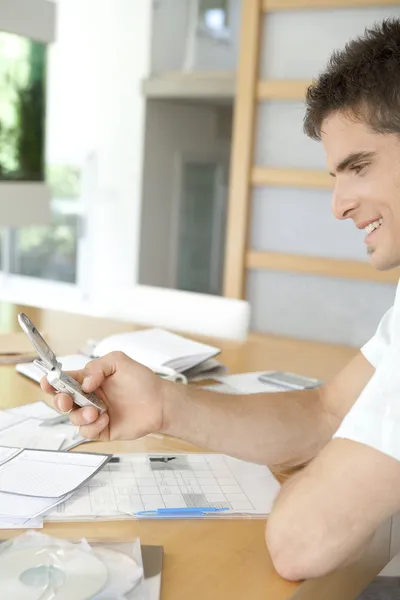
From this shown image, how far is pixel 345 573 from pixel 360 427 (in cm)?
19

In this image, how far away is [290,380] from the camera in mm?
1683

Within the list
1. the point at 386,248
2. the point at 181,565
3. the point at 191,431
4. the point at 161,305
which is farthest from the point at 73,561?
the point at 161,305

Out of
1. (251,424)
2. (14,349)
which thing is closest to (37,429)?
(251,424)

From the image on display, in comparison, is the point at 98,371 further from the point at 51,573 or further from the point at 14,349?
the point at 14,349

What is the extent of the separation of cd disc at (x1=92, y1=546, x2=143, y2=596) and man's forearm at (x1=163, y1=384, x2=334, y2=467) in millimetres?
316

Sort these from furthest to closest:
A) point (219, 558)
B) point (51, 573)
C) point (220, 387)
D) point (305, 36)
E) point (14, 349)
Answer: point (305, 36)
point (14, 349)
point (220, 387)
point (219, 558)
point (51, 573)

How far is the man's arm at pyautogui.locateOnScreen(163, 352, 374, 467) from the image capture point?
1.17m

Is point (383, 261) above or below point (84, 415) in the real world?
above

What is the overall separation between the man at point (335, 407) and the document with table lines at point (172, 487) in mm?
39

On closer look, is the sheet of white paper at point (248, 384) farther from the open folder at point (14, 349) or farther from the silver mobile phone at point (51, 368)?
the silver mobile phone at point (51, 368)

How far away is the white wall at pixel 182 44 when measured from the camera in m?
4.09

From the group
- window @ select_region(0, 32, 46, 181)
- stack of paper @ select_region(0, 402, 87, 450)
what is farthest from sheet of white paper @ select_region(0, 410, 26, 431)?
window @ select_region(0, 32, 46, 181)

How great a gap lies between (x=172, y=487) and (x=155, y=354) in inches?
25.1

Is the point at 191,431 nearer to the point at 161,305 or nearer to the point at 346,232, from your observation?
the point at 161,305
